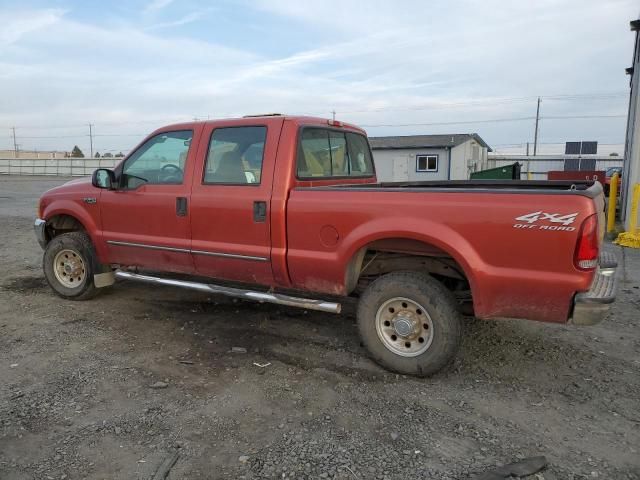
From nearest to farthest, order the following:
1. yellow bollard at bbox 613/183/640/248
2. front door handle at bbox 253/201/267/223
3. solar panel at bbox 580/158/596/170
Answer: front door handle at bbox 253/201/267/223 → yellow bollard at bbox 613/183/640/248 → solar panel at bbox 580/158/596/170

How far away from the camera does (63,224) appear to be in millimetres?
5926

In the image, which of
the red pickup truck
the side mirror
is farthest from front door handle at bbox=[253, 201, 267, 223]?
the side mirror

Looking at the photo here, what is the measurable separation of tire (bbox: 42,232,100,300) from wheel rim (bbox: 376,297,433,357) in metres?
3.41

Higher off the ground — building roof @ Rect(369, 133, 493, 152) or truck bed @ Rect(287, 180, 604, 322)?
building roof @ Rect(369, 133, 493, 152)

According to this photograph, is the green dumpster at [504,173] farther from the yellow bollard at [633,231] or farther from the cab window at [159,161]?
the cab window at [159,161]

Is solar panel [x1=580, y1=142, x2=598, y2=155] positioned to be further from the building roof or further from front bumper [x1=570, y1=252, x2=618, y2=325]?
front bumper [x1=570, y1=252, x2=618, y2=325]

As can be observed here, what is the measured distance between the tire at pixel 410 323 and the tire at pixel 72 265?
3320mm

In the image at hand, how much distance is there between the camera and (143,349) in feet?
14.7

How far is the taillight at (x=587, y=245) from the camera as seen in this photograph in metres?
3.21

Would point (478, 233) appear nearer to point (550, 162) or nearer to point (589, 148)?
point (550, 162)

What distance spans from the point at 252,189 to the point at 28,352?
240cm

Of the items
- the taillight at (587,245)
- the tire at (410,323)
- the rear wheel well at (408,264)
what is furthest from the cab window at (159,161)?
the taillight at (587,245)

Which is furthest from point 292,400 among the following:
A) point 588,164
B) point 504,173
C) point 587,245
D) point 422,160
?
point 588,164

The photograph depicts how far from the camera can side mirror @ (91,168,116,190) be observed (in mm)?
5219
